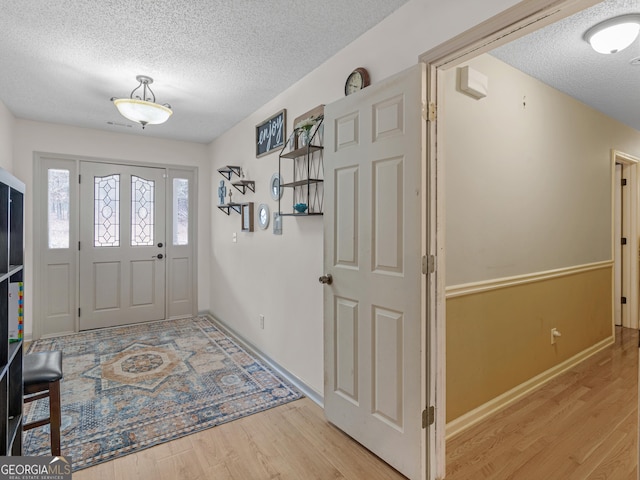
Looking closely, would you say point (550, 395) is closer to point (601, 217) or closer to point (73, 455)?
point (601, 217)

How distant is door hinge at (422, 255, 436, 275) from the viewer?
164cm

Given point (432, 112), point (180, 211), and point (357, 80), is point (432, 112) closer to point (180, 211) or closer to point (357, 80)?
point (357, 80)

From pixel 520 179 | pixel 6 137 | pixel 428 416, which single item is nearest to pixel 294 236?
pixel 428 416

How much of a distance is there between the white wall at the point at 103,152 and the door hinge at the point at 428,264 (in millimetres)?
3898

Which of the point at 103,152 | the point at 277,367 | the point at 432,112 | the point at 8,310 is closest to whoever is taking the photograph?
the point at 8,310

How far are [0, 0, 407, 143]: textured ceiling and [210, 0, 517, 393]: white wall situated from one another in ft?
0.42

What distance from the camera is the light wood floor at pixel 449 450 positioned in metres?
1.77

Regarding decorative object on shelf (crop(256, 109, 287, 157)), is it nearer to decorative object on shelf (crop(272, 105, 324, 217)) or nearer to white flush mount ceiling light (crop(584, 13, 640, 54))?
decorative object on shelf (crop(272, 105, 324, 217))

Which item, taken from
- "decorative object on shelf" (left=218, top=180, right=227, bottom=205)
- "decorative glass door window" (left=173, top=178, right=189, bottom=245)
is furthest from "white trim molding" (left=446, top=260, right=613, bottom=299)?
"decorative glass door window" (left=173, top=178, right=189, bottom=245)

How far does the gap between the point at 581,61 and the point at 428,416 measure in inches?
101

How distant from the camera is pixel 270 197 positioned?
3.19 metres

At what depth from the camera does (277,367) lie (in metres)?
3.03

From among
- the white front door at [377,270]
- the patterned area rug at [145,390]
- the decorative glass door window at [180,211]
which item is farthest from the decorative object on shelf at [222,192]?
the white front door at [377,270]

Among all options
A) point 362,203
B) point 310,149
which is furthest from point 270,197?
point 362,203
